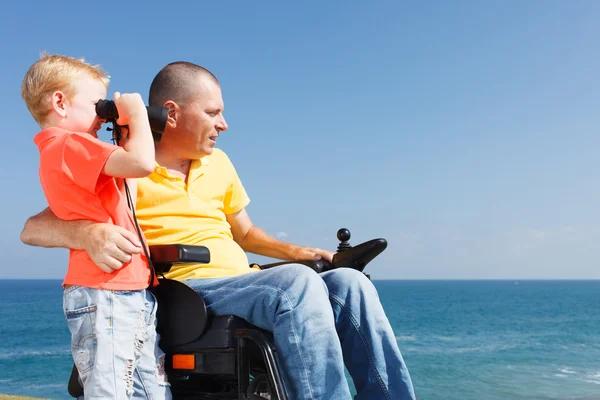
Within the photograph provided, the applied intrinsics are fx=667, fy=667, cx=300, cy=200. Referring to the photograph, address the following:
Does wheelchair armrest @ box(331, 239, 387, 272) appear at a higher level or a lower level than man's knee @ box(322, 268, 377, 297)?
higher

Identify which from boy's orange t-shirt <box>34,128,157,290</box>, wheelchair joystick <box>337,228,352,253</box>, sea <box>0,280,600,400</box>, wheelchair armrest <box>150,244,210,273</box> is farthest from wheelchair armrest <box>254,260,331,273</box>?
sea <box>0,280,600,400</box>

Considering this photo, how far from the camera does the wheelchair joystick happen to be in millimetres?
3473

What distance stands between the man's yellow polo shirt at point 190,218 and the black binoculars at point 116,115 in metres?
0.42

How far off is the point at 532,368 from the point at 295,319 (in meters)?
40.9

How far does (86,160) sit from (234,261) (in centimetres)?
87

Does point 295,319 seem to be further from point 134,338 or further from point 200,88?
point 200,88

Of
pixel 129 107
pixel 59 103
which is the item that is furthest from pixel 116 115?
pixel 59 103

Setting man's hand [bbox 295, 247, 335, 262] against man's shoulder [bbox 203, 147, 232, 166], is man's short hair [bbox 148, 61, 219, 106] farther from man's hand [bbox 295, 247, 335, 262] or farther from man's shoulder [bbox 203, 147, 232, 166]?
man's hand [bbox 295, 247, 335, 262]

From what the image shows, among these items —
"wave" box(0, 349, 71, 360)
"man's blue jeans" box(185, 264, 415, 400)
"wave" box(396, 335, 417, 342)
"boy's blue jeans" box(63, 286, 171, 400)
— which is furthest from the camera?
"wave" box(396, 335, 417, 342)

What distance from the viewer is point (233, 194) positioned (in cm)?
337

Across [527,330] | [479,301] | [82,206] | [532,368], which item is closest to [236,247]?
[82,206]

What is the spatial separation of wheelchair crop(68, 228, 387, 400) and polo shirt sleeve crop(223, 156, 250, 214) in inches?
32.8

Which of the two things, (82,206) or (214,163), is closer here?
(82,206)

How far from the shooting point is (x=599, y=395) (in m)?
28.8
